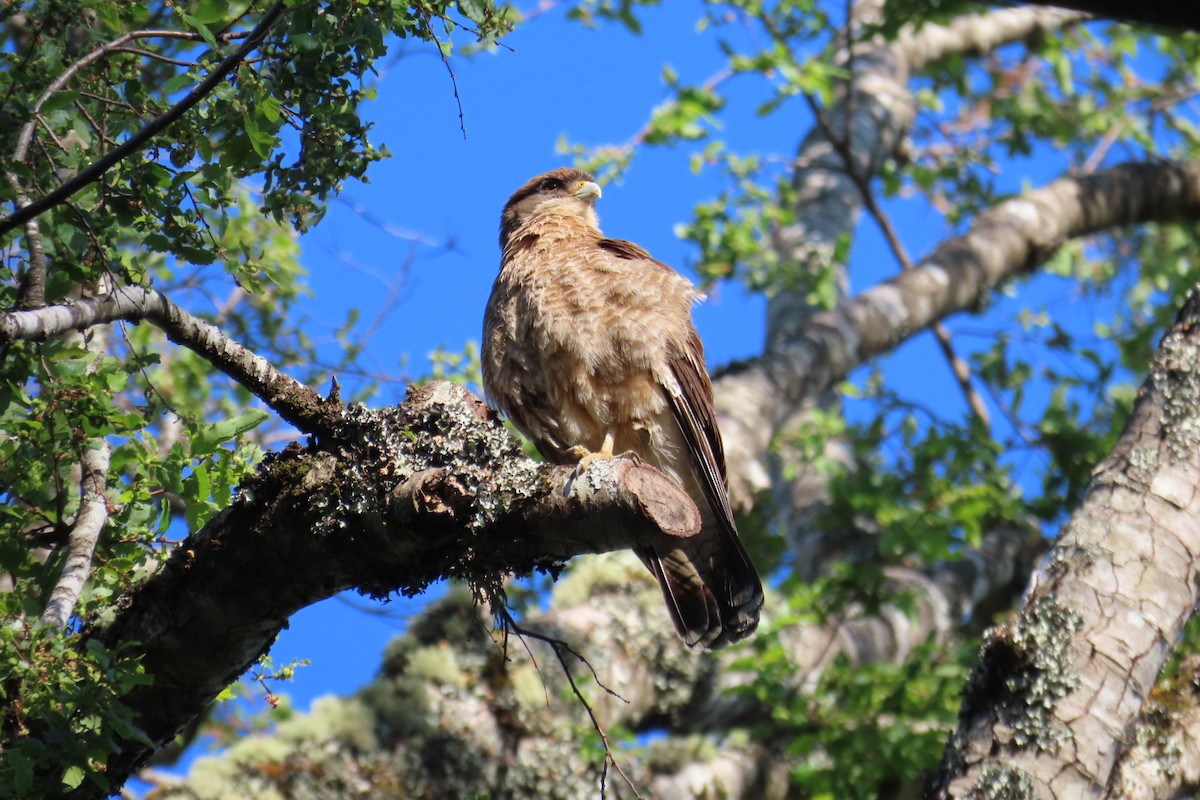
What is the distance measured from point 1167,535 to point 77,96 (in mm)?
3280

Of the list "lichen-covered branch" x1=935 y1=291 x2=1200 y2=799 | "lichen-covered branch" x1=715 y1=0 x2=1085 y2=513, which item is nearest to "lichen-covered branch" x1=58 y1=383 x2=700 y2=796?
"lichen-covered branch" x1=935 y1=291 x2=1200 y2=799

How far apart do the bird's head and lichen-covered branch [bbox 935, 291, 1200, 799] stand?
261 cm

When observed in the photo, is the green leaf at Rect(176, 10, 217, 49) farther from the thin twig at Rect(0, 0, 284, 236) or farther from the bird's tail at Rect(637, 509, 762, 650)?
the bird's tail at Rect(637, 509, 762, 650)

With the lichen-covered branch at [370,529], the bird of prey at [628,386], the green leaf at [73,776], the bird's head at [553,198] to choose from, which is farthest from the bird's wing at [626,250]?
the green leaf at [73,776]

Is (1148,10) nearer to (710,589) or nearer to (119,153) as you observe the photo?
(710,589)

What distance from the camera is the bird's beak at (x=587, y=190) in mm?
5613

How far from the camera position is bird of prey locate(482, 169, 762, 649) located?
405 centimetres

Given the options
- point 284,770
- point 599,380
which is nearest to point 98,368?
point 599,380

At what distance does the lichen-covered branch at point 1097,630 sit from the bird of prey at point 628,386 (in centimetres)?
88

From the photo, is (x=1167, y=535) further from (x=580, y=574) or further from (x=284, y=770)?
(x=284, y=770)

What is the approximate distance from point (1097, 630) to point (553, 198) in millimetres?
3114

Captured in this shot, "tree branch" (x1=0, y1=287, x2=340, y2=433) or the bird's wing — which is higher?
the bird's wing

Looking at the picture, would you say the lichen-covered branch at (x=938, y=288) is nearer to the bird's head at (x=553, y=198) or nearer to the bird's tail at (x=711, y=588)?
the bird's head at (x=553, y=198)

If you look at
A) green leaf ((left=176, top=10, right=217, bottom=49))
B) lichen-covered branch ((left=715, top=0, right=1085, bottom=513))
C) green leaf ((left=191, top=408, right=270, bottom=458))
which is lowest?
green leaf ((left=191, top=408, right=270, bottom=458))
